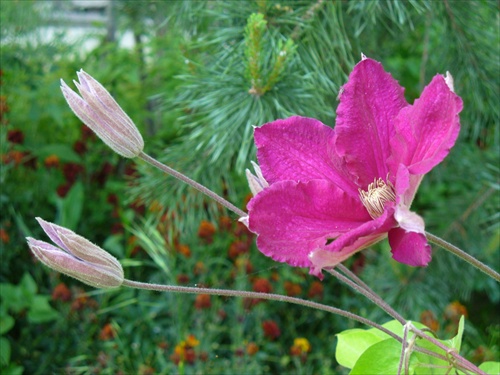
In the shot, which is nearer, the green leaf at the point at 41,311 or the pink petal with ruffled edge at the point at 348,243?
the pink petal with ruffled edge at the point at 348,243

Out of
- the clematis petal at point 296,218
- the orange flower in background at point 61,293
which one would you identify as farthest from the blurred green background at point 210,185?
the clematis petal at point 296,218

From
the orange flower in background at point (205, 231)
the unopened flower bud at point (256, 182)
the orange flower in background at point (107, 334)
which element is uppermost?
the unopened flower bud at point (256, 182)

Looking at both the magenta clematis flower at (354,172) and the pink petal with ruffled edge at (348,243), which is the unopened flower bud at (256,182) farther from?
the pink petal with ruffled edge at (348,243)

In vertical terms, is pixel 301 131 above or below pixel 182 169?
above

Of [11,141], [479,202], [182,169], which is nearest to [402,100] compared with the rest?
[182,169]

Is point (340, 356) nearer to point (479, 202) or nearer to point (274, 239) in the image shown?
point (274, 239)

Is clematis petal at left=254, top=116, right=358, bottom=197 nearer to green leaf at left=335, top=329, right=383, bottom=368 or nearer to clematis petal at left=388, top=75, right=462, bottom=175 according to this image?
clematis petal at left=388, top=75, right=462, bottom=175

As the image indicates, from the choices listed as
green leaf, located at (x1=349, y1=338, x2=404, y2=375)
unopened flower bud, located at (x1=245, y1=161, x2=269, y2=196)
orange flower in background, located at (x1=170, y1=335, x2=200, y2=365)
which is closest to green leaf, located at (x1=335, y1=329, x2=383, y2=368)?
green leaf, located at (x1=349, y1=338, x2=404, y2=375)
